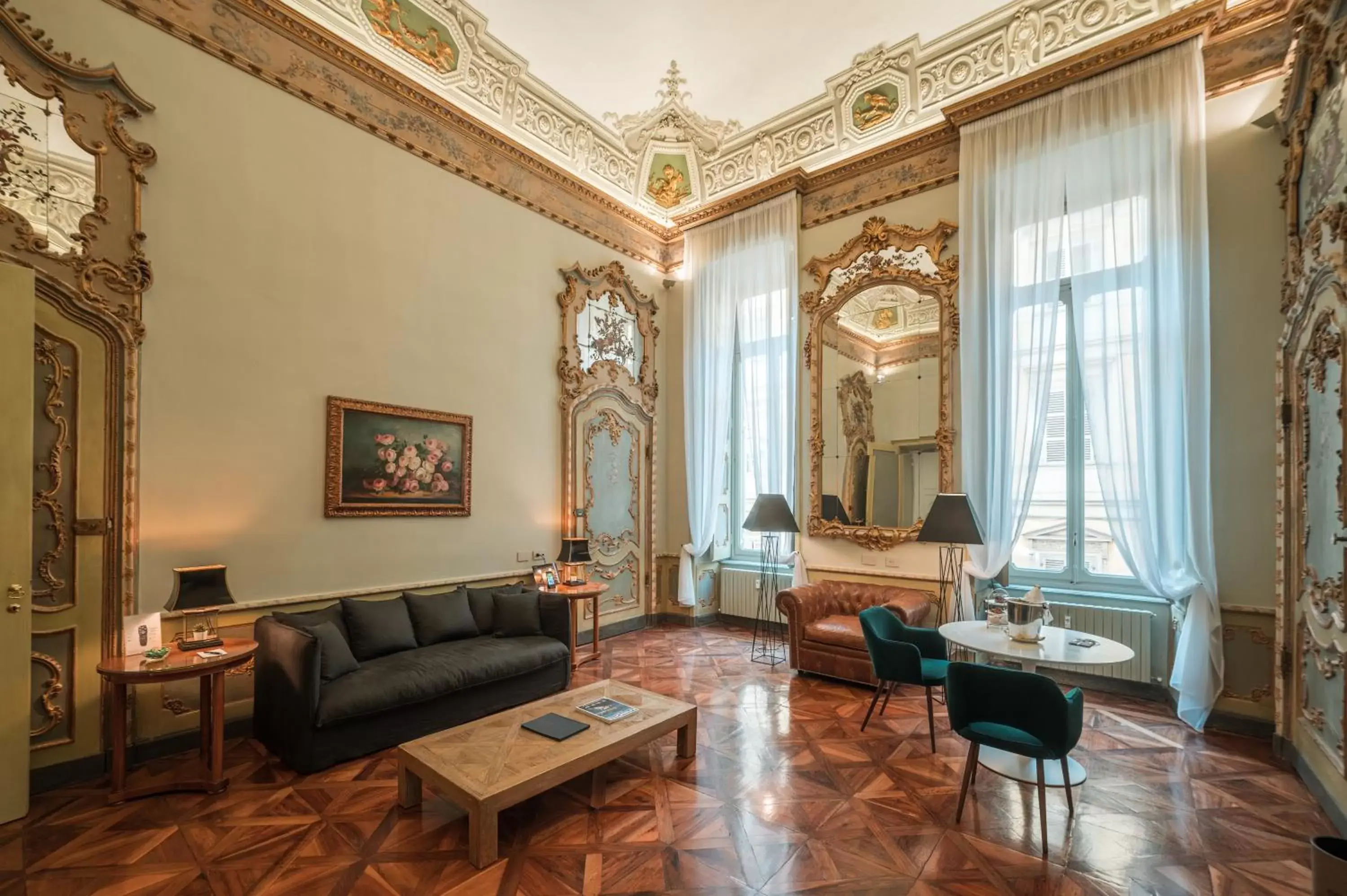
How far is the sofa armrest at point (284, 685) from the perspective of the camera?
134 inches

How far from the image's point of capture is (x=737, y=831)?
2.87 metres

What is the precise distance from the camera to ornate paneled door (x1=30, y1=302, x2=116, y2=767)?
321 centimetres

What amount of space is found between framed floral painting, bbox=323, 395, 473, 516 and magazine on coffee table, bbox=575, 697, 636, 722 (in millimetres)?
2300

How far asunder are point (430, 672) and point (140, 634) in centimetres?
150

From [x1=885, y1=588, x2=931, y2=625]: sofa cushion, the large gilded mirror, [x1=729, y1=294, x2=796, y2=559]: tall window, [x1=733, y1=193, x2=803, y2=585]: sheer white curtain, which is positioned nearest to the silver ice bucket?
[x1=885, y1=588, x2=931, y2=625]: sofa cushion

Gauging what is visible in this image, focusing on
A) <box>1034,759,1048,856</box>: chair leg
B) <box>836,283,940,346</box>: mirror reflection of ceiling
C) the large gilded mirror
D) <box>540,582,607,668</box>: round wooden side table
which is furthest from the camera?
<box>836,283,940,346</box>: mirror reflection of ceiling

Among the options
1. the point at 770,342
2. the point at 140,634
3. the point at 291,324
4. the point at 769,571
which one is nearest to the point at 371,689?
the point at 140,634

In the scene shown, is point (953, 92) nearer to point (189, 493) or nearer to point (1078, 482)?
point (1078, 482)

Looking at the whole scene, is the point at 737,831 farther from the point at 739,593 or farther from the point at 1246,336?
the point at 1246,336

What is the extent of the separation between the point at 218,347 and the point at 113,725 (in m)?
2.18

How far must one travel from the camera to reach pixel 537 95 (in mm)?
5812

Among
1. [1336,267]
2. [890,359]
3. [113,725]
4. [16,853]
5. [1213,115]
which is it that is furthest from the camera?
[890,359]

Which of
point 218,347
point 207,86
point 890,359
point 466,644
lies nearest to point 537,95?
point 207,86

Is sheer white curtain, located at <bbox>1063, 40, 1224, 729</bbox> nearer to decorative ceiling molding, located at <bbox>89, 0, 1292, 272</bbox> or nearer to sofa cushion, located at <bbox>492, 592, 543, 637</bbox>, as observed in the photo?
decorative ceiling molding, located at <bbox>89, 0, 1292, 272</bbox>
